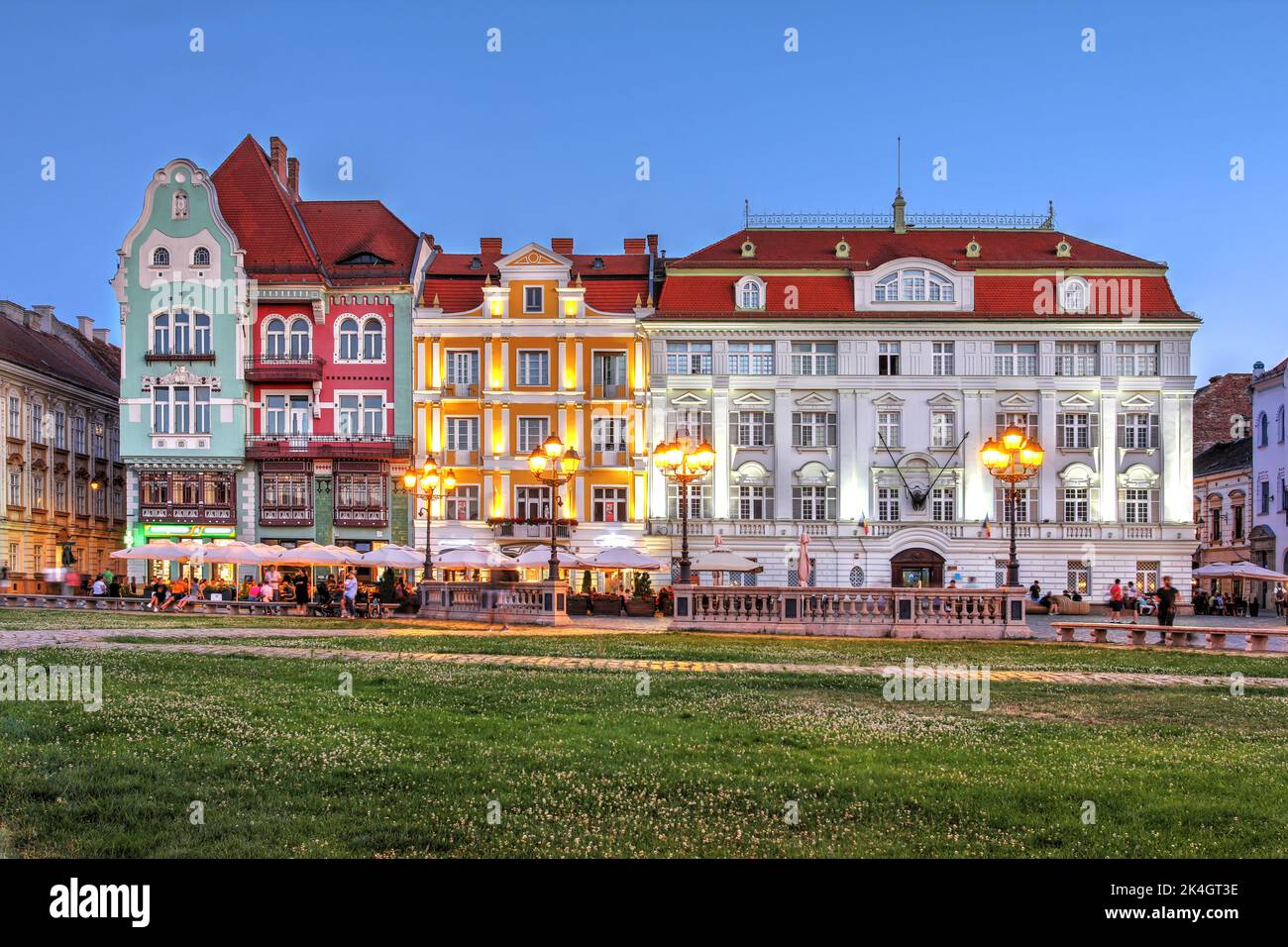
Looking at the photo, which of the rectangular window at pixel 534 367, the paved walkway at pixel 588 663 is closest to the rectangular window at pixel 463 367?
the rectangular window at pixel 534 367

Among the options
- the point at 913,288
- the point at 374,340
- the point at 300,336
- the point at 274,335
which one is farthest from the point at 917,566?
the point at 274,335

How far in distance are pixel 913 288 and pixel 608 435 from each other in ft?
53.7

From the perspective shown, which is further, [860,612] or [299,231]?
[299,231]

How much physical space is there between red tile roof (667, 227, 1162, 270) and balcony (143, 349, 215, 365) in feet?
75.7

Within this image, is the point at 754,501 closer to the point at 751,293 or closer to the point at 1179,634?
the point at 751,293

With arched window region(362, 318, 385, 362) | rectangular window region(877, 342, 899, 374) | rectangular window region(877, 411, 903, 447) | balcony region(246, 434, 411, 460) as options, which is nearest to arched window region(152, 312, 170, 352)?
balcony region(246, 434, 411, 460)

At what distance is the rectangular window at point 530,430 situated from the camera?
197 feet

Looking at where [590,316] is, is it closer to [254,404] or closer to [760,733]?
[254,404]

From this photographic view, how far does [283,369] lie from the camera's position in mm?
59562

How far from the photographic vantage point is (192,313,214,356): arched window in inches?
2370

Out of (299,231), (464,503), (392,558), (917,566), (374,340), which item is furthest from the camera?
(299,231)

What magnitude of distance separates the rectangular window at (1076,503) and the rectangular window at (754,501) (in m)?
13.9
